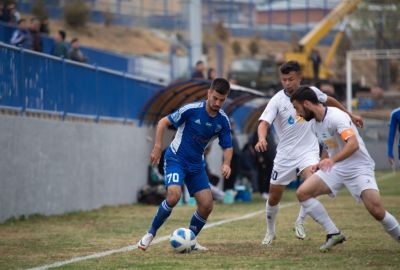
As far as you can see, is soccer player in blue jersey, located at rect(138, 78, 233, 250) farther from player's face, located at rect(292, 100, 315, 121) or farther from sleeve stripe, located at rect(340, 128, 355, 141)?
sleeve stripe, located at rect(340, 128, 355, 141)

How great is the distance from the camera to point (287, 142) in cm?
1314

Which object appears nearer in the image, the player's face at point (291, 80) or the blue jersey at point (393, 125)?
the player's face at point (291, 80)

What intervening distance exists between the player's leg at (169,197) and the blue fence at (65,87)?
17.5 feet

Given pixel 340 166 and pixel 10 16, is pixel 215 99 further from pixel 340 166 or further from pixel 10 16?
pixel 10 16

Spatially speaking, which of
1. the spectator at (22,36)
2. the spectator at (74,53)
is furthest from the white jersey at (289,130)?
the spectator at (74,53)

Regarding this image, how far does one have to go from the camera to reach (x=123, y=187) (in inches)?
908

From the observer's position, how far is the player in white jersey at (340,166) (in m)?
10.9

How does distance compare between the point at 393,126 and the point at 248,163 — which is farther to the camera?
the point at 248,163

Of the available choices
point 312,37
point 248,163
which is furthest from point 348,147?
point 312,37

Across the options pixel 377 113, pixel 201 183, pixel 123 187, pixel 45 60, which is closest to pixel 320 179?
pixel 201 183

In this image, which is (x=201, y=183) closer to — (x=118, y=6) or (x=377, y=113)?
(x=377, y=113)

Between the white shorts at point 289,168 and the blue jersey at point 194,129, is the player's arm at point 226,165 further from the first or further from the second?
the white shorts at point 289,168

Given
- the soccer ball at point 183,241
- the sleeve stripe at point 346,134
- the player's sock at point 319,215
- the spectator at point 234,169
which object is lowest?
the spectator at point 234,169

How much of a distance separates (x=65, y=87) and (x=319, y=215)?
8.86m
